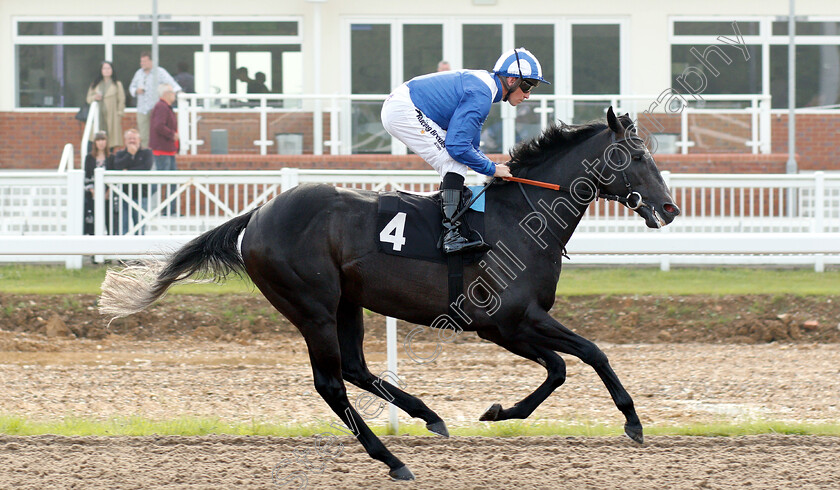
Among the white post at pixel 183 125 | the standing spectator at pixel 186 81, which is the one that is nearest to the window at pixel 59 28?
the standing spectator at pixel 186 81

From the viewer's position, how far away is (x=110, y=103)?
14266 mm

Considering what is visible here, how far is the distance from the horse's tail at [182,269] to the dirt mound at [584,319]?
12.2 ft

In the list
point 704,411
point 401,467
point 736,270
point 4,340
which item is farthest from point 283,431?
point 736,270

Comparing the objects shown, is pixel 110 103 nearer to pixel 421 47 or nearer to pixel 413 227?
pixel 421 47

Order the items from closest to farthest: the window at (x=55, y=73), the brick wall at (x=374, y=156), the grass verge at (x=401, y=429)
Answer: the grass verge at (x=401, y=429), the brick wall at (x=374, y=156), the window at (x=55, y=73)

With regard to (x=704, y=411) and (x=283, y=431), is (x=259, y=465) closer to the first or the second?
(x=283, y=431)

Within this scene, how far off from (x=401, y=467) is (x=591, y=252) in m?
1.96

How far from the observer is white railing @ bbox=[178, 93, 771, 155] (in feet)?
45.1

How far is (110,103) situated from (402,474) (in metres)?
11.1

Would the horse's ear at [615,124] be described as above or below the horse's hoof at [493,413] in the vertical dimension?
above

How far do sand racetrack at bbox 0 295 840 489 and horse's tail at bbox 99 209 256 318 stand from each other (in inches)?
29.0

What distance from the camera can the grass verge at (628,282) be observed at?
31.1 ft

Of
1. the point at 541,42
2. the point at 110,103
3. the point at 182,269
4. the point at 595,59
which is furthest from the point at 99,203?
the point at 595,59

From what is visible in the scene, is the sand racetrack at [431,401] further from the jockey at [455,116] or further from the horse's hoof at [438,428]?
the jockey at [455,116]
